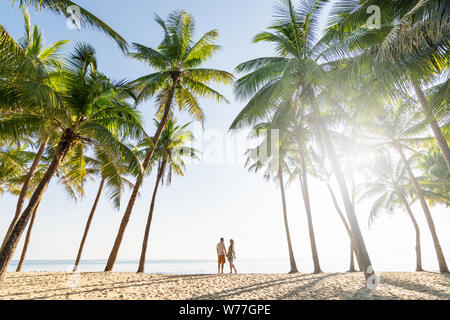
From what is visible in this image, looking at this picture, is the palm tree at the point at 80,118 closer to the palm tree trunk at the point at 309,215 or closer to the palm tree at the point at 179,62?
the palm tree at the point at 179,62

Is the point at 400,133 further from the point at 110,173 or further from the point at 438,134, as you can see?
the point at 110,173

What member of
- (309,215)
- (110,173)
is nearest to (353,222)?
(309,215)

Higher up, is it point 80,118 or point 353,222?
point 80,118

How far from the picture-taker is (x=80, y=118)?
797cm

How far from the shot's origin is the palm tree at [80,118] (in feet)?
21.9

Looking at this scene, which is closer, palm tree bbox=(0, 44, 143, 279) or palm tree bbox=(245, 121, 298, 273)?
palm tree bbox=(0, 44, 143, 279)

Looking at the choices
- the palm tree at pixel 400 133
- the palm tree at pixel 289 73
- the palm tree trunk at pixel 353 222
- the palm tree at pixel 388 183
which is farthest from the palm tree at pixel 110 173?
the palm tree at pixel 388 183

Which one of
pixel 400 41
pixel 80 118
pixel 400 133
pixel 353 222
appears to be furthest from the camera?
pixel 400 133

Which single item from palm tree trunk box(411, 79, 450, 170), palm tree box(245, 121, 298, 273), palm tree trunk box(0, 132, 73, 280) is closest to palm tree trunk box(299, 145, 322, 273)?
palm tree box(245, 121, 298, 273)

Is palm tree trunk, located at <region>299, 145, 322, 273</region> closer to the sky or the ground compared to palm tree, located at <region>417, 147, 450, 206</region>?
closer to the ground

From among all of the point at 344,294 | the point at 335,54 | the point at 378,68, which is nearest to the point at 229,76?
the point at 335,54

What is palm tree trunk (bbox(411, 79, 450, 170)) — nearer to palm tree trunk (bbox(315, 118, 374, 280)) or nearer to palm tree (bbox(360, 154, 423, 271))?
palm tree trunk (bbox(315, 118, 374, 280))

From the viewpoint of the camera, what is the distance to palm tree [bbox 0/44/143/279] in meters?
6.67

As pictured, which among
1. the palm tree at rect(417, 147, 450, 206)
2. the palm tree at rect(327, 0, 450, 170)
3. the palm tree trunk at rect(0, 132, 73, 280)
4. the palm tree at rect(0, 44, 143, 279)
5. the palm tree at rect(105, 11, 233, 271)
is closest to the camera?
the palm tree at rect(327, 0, 450, 170)
